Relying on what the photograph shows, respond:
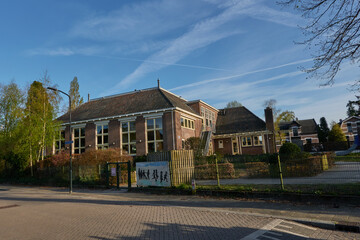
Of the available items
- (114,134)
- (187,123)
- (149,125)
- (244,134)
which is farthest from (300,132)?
(114,134)

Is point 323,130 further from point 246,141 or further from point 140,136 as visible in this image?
point 140,136

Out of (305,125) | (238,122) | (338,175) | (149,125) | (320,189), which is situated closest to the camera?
(338,175)

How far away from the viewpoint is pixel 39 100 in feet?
76.3

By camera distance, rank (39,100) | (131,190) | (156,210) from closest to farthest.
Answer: (156,210) → (131,190) → (39,100)

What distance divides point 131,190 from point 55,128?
44.0 feet

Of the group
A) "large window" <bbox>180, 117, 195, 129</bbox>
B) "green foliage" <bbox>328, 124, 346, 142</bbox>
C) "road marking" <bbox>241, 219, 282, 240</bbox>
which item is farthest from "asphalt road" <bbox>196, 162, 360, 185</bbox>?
"green foliage" <bbox>328, 124, 346, 142</bbox>

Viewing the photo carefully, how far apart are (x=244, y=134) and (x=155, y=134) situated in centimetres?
1235

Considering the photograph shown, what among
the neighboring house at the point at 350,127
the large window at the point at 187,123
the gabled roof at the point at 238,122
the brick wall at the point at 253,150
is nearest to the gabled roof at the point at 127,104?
the large window at the point at 187,123

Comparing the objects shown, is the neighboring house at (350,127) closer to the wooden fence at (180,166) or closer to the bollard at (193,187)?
the wooden fence at (180,166)

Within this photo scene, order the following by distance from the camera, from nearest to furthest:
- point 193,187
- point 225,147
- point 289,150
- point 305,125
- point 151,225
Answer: point 151,225
point 193,187
point 289,150
point 225,147
point 305,125

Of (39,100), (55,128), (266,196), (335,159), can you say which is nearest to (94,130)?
(55,128)

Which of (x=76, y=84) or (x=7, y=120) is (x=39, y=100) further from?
(x=76, y=84)

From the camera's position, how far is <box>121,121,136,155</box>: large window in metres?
28.0

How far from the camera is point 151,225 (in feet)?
23.5
